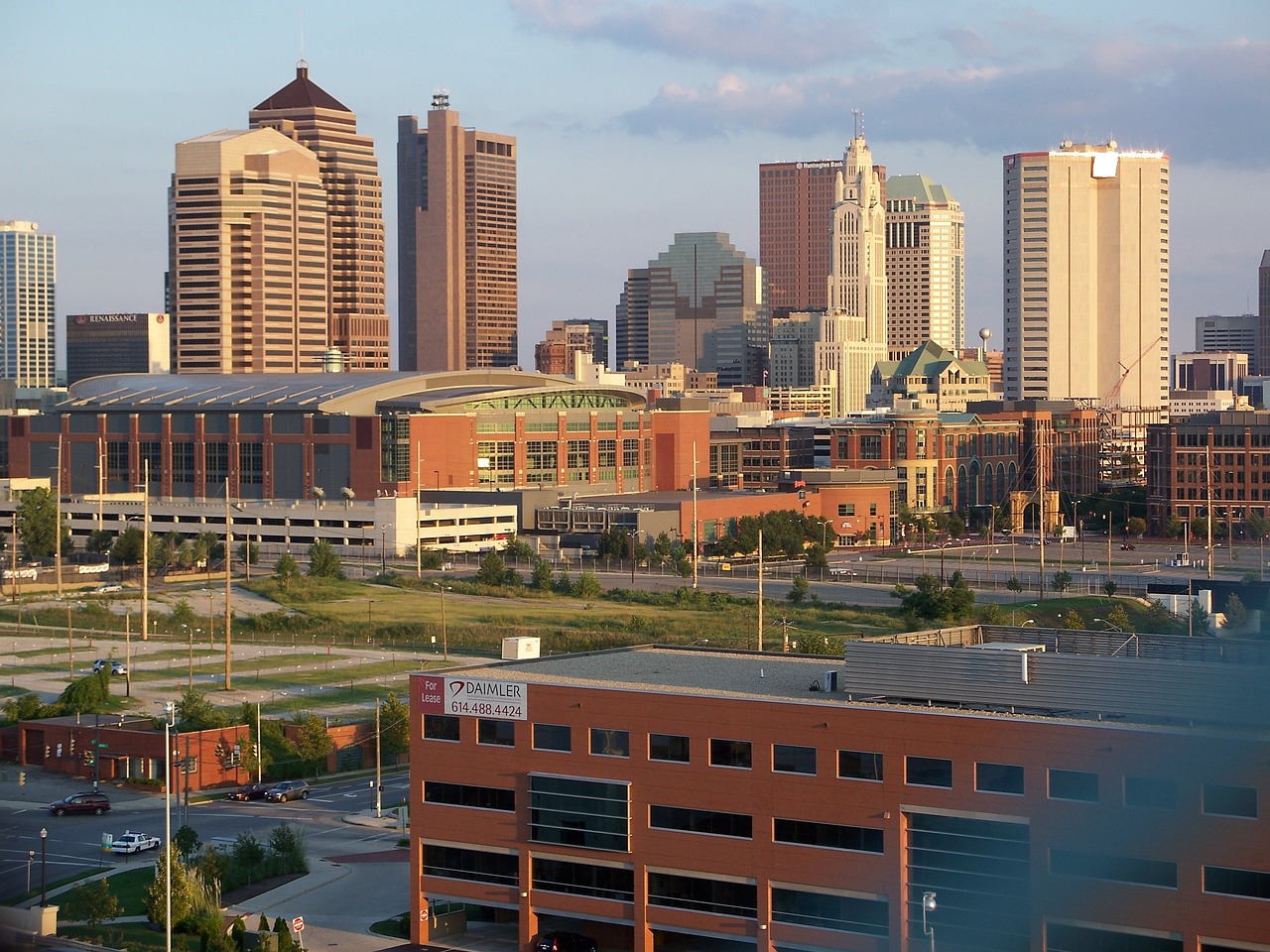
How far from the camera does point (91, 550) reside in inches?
2053

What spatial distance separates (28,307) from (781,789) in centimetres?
12991

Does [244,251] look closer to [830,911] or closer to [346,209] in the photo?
[346,209]

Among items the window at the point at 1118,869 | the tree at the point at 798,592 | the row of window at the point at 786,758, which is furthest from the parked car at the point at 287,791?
the window at the point at 1118,869

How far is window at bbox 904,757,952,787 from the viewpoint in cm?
1255

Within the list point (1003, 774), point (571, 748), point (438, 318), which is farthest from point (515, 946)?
point (438, 318)

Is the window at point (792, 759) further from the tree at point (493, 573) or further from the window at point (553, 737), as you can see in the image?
the tree at point (493, 573)

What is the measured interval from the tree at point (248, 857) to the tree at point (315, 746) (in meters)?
5.87

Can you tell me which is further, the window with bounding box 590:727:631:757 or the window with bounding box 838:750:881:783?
the window with bounding box 590:727:631:757

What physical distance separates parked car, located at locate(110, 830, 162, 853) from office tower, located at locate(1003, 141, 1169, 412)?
8799cm

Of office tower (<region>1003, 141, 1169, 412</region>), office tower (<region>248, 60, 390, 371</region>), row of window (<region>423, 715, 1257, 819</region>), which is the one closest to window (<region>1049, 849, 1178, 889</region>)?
row of window (<region>423, 715, 1257, 819</region>)

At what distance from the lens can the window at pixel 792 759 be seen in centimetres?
1334

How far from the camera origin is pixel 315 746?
963 inches

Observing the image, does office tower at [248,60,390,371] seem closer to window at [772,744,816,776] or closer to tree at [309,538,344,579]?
tree at [309,538,344,579]

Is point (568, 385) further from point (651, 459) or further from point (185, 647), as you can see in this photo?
point (185, 647)
